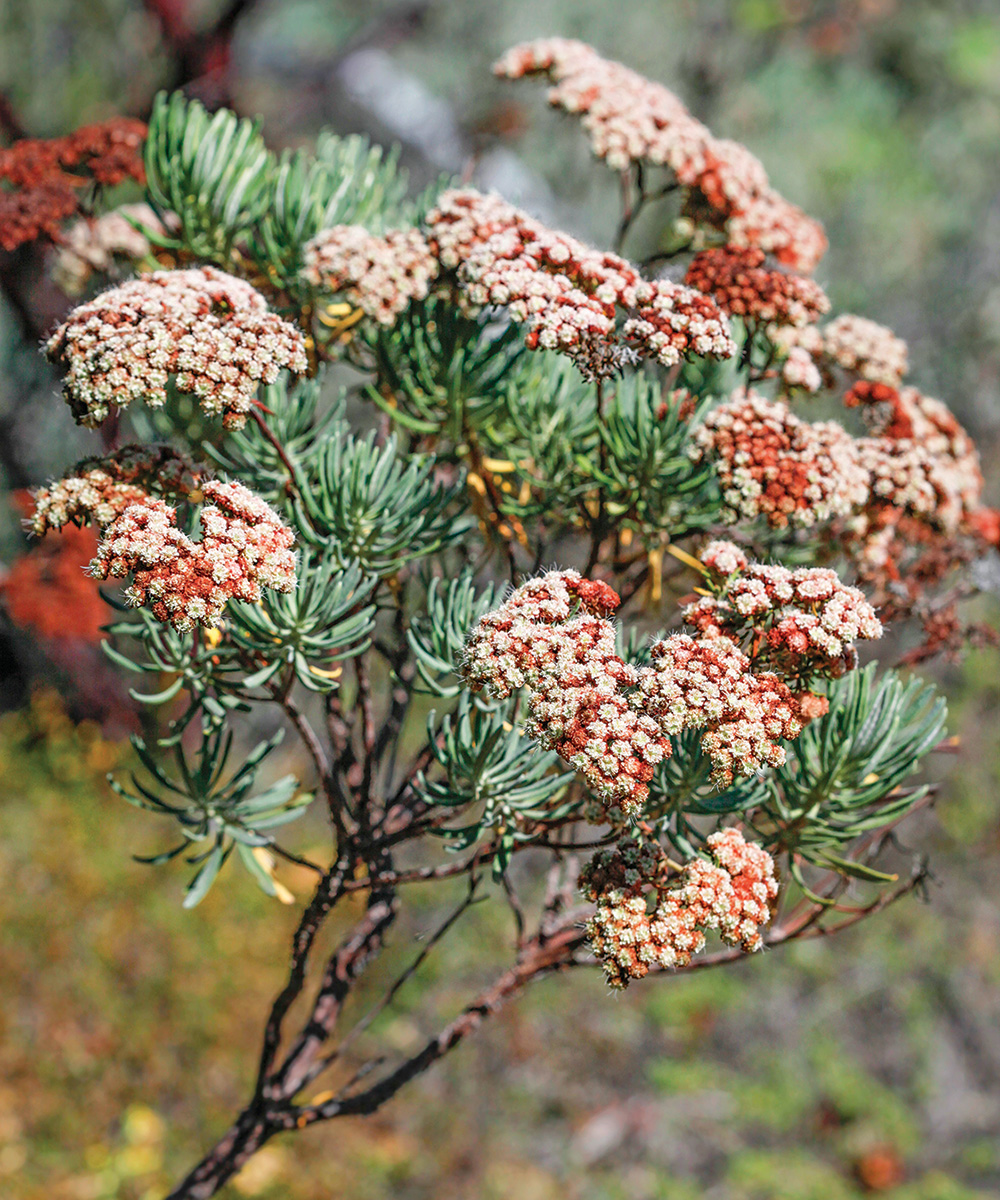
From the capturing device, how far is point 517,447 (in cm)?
233

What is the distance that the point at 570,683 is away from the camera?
1396mm

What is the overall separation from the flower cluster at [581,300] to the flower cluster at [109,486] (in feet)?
2.01

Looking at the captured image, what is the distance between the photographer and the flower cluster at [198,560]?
1355 millimetres

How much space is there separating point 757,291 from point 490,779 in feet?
3.55

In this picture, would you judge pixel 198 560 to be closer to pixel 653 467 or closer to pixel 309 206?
pixel 653 467

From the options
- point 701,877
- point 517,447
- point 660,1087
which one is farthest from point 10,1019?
point 701,877

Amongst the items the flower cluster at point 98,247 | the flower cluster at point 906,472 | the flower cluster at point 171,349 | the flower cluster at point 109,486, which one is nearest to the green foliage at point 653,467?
the flower cluster at point 906,472

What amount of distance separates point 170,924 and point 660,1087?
11.0 feet

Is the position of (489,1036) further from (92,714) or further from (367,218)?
(367,218)

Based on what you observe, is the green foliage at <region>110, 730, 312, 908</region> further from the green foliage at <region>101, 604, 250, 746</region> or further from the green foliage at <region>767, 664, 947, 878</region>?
the green foliage at <region>767, 664, 947, 878</region>

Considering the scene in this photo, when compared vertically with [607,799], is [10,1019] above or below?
above

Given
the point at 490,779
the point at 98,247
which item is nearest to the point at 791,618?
the point at 490,779

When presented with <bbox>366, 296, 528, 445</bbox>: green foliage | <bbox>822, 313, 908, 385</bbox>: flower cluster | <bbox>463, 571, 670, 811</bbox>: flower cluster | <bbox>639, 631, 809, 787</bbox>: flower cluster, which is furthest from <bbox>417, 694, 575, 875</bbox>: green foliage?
<bbox>822, 313, 908, 385</bbox>: flower cluster

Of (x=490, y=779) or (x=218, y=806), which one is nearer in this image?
(x=490, y=779)
